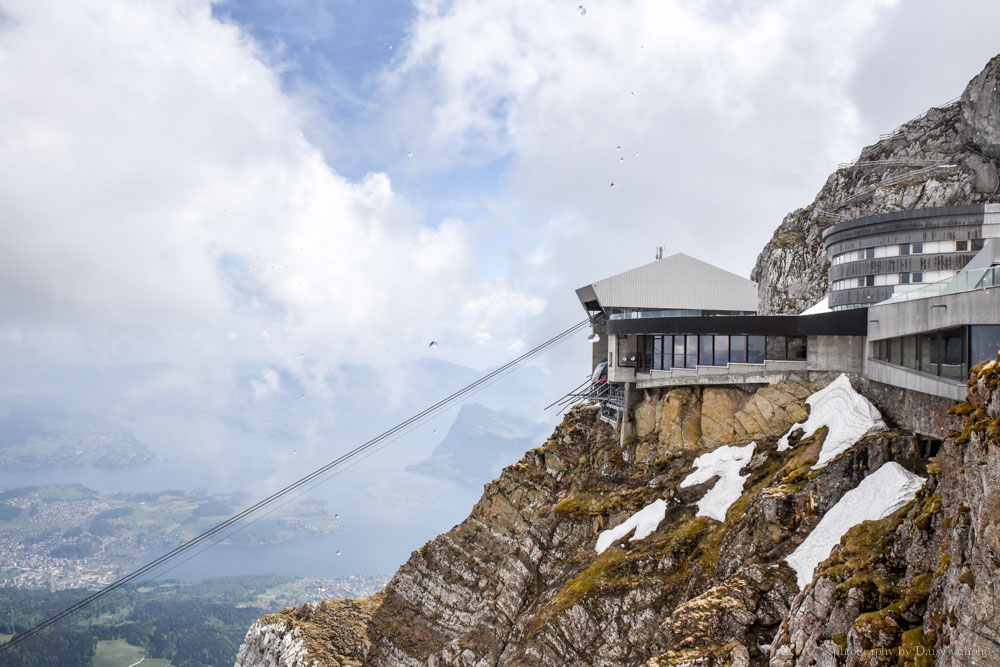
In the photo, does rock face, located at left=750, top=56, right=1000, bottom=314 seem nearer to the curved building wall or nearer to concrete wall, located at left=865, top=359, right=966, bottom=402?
the curved building wall

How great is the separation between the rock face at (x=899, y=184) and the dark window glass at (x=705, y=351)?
124 feet

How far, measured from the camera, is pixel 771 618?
1462 centimetres

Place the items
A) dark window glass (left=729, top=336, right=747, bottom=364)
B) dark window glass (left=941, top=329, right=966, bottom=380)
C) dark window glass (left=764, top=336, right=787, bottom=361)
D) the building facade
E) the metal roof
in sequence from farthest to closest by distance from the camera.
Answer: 1. the metal roof
2. dark window glass (left=729, top=336, right=747, bottom=364)
3. dark window glass (left=764, top=336, right=787, bottom=361)
4. the building facade
5. dark window glass (left=941, top=329, right=966, bottom=380)

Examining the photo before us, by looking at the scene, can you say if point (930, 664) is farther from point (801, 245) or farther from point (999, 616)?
point (801, 245)

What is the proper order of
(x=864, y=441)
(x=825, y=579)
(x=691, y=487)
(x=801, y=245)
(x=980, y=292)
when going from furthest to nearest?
(x=801, y=245) < (x=691, y=487) < (x=864, y=441) < (x=980, y=292) < (x=825, y=579)

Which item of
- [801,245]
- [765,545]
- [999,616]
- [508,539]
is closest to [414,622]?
[508,539]

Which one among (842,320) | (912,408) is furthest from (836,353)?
(912,408)

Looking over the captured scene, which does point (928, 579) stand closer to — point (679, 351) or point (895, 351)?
point (895, 351)

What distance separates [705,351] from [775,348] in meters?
3.46

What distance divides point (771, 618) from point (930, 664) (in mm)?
5702

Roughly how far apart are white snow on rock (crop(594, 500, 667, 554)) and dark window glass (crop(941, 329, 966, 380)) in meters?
11.7

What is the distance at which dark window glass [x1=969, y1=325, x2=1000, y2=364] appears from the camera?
13070mm

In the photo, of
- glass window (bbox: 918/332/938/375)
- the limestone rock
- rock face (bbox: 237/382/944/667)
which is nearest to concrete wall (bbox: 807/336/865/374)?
rock face (bbox: 237/382/944/667)

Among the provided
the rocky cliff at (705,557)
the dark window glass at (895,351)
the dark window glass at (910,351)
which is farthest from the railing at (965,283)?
the rocky cliff at (705,557)
